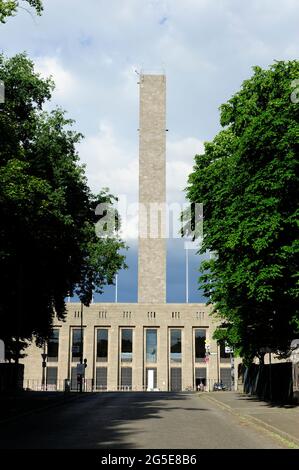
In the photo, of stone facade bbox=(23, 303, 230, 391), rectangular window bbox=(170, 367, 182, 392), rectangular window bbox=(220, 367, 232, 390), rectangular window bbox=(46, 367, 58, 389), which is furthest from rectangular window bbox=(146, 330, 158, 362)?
rectangular window bbox=(46, 367, 58, 389)

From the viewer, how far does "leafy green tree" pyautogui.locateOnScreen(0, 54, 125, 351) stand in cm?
2467

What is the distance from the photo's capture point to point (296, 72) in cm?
2661

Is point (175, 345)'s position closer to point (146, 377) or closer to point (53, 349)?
point (146, 377)

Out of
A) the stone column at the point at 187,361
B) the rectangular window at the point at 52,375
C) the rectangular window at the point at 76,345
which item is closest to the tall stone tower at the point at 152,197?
the stone column at the point at 187,361

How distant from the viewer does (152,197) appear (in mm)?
81500

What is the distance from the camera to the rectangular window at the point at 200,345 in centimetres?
8606

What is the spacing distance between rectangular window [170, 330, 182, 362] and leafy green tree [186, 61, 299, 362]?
57737 mm

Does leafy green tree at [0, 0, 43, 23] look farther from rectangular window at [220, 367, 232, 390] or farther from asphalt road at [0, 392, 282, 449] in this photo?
rectangular window at [220, 367, 232, 390]

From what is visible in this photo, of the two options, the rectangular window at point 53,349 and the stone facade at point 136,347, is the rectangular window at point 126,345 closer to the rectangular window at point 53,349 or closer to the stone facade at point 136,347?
the stone facade at point 136,347

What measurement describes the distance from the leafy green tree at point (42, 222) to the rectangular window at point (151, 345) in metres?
50.0

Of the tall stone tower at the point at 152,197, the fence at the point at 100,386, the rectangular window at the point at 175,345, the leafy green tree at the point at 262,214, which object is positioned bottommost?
the fence at the point at 100,386

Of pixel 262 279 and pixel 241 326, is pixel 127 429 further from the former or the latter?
pixel 241 326

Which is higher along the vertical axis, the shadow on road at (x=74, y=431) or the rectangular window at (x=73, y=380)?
the shadow on road at (x=74, y=431)
